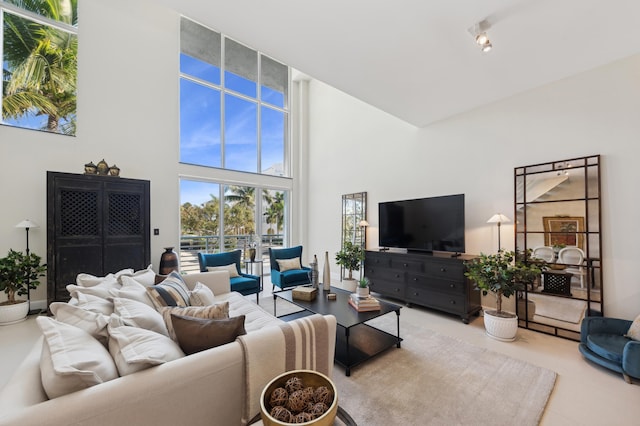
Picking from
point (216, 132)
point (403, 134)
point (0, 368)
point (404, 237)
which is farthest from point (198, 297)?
point (216, 132)

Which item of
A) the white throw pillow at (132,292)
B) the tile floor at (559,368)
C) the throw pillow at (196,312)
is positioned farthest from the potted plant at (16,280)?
the throw pillow at (196,312)

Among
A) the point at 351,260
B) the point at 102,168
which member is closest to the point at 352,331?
the point at 351,260

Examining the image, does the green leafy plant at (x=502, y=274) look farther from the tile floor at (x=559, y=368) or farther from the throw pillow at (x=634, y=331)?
the throw pillow at (x=634, y=331)

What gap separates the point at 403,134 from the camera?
4.68 meters

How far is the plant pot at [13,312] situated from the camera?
10.7ft

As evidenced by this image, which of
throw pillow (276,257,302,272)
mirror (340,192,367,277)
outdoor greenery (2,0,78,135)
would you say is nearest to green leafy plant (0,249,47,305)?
outdoor greenery (2,0,78,135)

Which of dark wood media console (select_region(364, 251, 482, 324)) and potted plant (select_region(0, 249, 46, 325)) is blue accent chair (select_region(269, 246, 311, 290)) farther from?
potted plant (select_region(0, 249, 46, 325))

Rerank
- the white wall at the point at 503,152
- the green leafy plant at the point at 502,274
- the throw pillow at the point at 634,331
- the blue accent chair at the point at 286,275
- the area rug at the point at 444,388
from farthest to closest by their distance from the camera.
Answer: the blue accent chair at the point at 286,275
the green leafy plant at the point at 502,274
the white wall at the point at 503,152
the throw pillow at the point at 634,331
the area rug at the point at 444,388

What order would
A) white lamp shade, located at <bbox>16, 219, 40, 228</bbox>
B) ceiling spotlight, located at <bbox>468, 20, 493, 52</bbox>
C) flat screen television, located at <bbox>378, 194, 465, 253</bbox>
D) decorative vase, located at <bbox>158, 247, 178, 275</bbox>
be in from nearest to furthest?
ceiling spotlight, located at <bbox>468, 20, 493, 52</bbox>
white lamp shade, located at <bbox>16, 219, 40, 228</bbox>
flat screen television, located at <bbox>378, 194, 465, 253</bbox>
decorative vase, located at <bbox>158, 247, 178, 275</bbox>

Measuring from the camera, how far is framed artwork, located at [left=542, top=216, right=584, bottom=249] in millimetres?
2879

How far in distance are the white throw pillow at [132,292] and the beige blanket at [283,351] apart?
3.36ft

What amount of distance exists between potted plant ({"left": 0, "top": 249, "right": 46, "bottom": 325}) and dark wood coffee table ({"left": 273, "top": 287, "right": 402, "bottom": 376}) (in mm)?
3369

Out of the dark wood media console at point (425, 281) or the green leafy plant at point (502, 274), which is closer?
the green leafy plant at point (502, 274)

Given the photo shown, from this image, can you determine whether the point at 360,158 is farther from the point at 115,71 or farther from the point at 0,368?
A: the point at 0,368
